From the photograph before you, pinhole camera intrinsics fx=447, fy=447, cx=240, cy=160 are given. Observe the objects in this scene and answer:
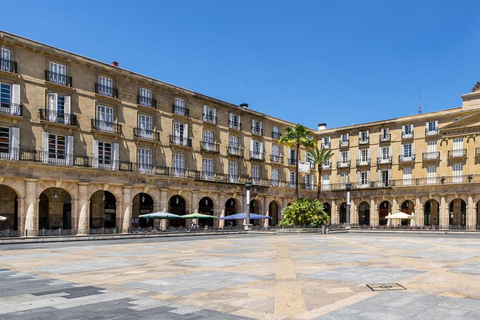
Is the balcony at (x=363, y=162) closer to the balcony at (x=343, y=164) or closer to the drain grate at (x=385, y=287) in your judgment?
the balcony at (x=343, y=164)

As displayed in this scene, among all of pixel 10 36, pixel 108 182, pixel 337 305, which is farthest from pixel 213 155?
pixel 337 305

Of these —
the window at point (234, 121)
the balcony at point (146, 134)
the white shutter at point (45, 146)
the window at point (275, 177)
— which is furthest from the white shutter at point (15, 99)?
the window at point (275, 177)

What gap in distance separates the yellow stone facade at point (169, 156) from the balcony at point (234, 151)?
0.18m

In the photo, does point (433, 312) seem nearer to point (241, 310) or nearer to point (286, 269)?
point (241, 310)

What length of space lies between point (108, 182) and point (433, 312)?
35230 mm

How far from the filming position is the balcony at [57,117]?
36375 millimetres

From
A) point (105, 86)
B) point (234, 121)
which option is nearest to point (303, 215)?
point (234, 121)

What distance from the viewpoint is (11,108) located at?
34.5m

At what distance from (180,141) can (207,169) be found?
5.00 m

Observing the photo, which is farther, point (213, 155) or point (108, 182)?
point (213, 155)

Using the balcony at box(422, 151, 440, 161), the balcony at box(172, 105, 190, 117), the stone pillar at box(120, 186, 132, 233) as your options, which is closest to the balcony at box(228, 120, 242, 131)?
the balcony at box(172, 105, 190, 117)

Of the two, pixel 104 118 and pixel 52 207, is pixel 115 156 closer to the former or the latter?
pixel 104 118

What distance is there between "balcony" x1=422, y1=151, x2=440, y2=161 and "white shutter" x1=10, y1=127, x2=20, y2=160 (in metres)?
47.4

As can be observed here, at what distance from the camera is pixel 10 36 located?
34.6 meters
